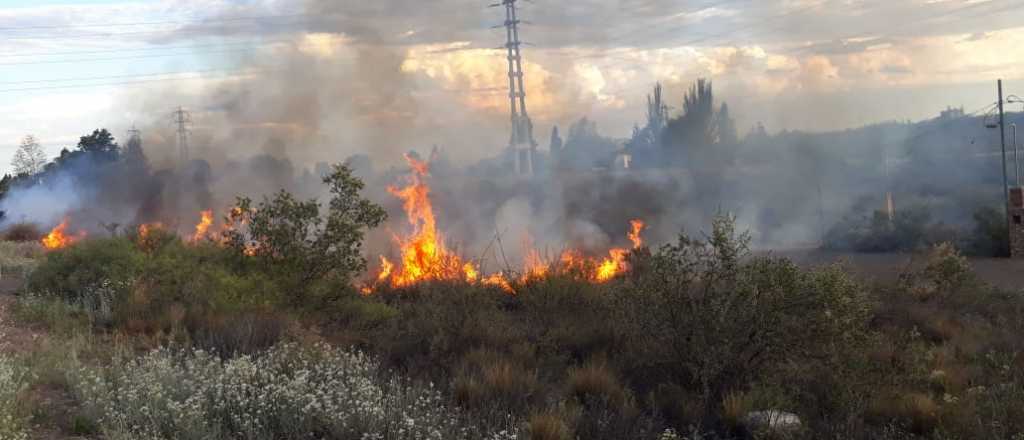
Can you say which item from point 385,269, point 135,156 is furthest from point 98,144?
point 385,269

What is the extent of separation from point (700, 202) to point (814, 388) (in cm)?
3705

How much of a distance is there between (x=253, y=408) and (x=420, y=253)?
14048 millimetres

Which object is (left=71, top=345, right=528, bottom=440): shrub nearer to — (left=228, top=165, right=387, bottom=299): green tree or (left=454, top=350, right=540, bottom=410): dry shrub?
(left=454, top=350, right=540, bottom=410): dry shrub

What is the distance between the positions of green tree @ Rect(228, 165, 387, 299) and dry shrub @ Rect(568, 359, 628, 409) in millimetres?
6804

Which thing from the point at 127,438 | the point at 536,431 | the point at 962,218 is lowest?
the point at 962,218

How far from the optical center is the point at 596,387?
9.77 meters

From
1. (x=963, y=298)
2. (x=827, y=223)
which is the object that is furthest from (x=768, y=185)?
(x=963, y=298)

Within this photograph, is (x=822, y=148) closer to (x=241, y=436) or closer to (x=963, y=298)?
(x=963, y=298)

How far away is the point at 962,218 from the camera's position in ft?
145

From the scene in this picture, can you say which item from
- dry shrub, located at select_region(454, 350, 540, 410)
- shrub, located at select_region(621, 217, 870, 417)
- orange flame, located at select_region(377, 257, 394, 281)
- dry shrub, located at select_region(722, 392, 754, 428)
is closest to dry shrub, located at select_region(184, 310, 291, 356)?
dry shrub, located at select_region(454, 350, 540, 410)

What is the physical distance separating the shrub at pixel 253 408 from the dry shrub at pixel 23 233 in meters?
35.5

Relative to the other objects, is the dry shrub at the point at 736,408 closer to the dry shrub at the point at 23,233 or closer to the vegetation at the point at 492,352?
the vegetation at the point at 492,352

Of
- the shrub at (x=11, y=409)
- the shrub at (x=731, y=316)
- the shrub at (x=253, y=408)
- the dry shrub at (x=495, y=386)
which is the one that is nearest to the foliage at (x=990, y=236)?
the shrub at (x=731, y=316)

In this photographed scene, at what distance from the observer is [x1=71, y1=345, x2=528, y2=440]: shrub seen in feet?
22.0
